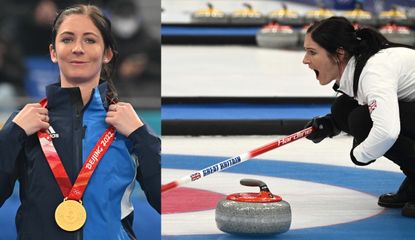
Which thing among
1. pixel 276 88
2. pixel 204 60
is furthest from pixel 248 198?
pixel 204 60

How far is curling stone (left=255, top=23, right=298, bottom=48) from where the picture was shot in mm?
14055

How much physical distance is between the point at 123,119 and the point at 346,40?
6.24ft

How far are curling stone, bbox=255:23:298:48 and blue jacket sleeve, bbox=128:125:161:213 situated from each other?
1120cm

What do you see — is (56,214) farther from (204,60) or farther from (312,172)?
(204,60)

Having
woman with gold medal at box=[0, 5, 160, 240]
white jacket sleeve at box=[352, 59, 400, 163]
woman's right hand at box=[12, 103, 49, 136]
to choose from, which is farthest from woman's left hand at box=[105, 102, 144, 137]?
white jacket sleeve at box=[352, 59, 400, 163]

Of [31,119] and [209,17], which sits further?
[209,17]

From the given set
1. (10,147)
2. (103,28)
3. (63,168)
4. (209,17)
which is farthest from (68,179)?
(209,17)

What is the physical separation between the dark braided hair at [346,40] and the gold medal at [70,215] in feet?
6.44

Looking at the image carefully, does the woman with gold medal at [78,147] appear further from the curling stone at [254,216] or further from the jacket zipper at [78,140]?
the curling stone at [254,216]

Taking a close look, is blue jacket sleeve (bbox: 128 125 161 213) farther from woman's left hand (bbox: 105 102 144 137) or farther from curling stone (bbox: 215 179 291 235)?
curling stone (bbox: 215 179 291 235)

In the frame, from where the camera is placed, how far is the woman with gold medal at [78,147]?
9.31ft

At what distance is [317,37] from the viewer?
4586mm

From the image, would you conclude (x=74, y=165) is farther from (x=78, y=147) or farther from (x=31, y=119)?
(x=31, y=119)

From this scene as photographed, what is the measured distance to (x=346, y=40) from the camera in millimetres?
4590
